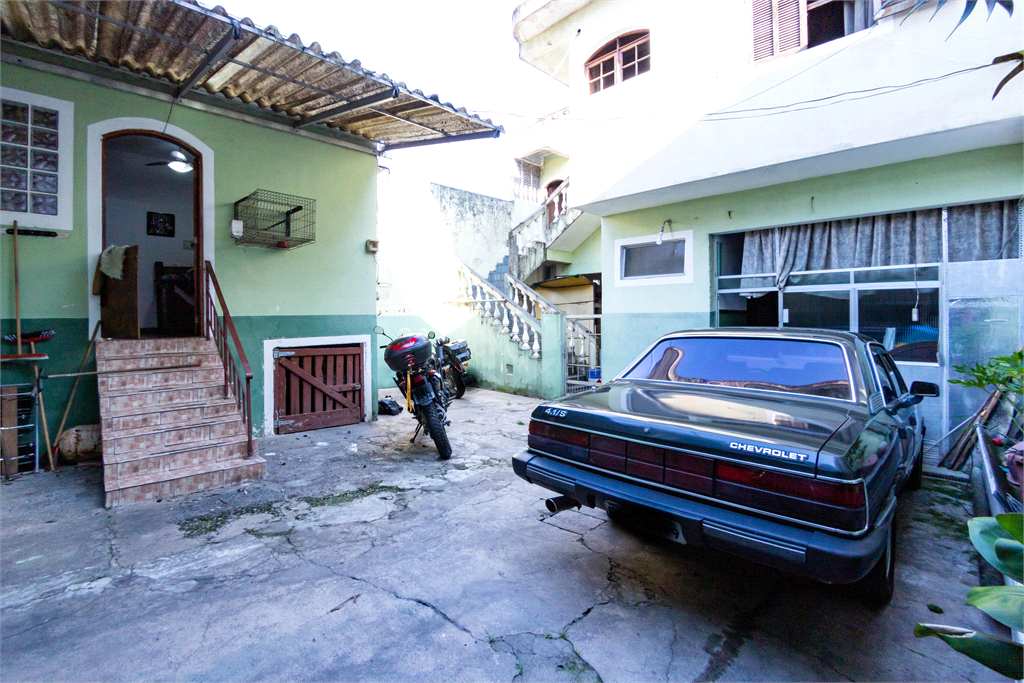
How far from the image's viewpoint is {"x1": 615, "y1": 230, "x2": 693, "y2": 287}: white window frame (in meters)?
7.52

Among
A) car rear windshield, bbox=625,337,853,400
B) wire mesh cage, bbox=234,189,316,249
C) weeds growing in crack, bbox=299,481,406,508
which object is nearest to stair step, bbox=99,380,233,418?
weeds growing in crack, bbox=299,481,406,508

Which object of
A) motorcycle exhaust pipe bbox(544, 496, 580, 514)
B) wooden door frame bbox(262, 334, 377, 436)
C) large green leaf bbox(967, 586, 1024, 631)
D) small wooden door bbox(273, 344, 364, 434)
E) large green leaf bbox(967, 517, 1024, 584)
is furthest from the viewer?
small wooden door bbox(273, 344, 364, 434)

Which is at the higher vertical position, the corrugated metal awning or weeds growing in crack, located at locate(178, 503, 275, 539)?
the corrugated metal awning

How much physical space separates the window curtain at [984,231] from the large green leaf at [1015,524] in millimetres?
5686

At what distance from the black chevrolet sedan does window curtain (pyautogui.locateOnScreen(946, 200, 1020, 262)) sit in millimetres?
3058

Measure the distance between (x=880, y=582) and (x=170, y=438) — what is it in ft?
17.5

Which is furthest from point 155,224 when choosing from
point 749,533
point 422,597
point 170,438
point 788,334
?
point 749,533

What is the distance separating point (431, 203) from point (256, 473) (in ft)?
30.8

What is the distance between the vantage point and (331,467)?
501 cm

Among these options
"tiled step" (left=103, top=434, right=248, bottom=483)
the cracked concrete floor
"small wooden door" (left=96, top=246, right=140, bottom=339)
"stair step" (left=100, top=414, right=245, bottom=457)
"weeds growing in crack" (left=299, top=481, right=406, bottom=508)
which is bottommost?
the cracked concrete floor

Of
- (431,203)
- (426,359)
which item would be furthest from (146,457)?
(431,203)

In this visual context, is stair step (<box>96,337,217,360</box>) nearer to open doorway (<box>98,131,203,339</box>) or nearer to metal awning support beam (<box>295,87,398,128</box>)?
open doorway (<box>98,131,203,339</box>)

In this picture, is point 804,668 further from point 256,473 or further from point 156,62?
point 156,62

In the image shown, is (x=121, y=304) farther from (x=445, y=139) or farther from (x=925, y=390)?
(x=925, y=390)
